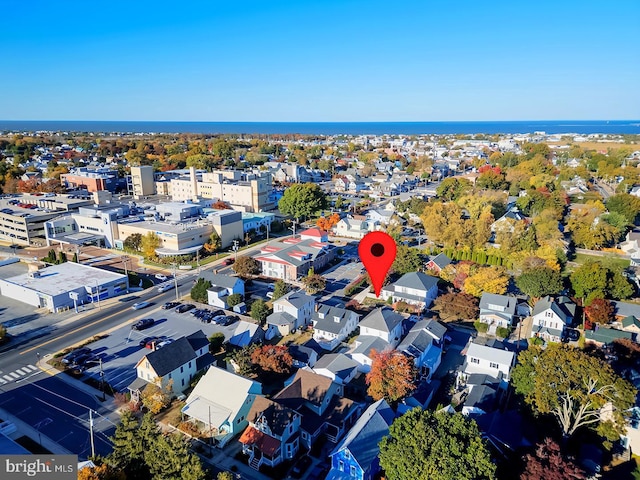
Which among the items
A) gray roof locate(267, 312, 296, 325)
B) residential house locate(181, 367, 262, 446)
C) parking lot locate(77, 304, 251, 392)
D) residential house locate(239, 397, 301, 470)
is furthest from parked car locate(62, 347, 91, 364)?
residential house locate(239, 397, 301, 470)

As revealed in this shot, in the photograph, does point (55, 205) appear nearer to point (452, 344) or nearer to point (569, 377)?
point (452, 344)

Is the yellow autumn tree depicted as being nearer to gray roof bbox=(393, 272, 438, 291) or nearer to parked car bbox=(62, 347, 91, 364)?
gray roof bbox=(393, 272, 438, 291)

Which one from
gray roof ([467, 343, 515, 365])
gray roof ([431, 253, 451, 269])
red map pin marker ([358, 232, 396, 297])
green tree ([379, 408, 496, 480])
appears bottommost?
gray roof ([467, 343, 515, 365])

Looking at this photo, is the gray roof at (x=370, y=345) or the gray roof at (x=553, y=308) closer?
the gray roof at (x=370, y=345)

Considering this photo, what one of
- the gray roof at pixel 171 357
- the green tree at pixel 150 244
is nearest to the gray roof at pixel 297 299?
the gray roof at pixel 171 357

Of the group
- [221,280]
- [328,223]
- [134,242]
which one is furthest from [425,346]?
[134,242]

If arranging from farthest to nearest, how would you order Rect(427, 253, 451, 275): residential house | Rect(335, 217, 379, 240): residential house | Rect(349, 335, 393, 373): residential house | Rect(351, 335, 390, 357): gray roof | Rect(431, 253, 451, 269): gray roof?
Rect(335, 217, 379, 240): residential house
Rect(431, 253, 451, 269): gray roof
Rect(427, 253, 451, 275): residential house
Rect(351, 335, 390, 357): gray roof
Rect(349, 335, 393, 373): residential house

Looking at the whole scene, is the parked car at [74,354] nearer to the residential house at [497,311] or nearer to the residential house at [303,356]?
the residential house at [303,356]
